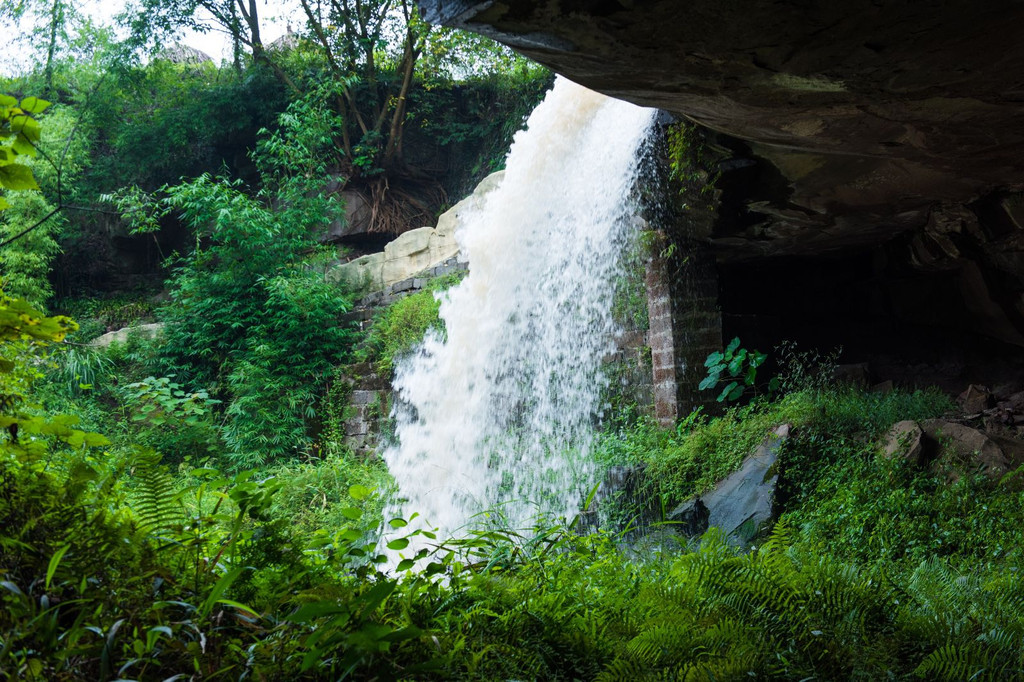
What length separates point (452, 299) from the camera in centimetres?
906

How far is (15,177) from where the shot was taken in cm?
158

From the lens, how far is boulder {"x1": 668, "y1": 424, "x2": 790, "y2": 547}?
183 inches

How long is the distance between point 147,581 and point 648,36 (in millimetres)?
2476

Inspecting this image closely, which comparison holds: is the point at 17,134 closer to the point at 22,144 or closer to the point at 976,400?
the point at 22,144

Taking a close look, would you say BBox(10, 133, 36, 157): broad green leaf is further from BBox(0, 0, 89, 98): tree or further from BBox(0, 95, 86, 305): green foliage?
BBox(0, 0, 89, 98): tree

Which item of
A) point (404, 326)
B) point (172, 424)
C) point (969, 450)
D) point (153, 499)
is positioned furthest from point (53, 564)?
point (172, 424)

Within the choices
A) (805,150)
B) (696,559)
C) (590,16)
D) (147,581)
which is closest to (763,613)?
(696,559)

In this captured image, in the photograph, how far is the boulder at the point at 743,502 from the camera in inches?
183

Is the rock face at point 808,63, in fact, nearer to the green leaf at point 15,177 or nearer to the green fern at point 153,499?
the green leaf at point 15,177

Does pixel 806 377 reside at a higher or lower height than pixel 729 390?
higher

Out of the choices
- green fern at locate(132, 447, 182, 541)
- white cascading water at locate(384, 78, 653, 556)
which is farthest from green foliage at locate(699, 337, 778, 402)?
green fern at locate(132, 447, 182, 541)

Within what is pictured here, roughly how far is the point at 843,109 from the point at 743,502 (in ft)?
8.24

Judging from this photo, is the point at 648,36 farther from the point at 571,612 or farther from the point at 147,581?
the point at 147,581

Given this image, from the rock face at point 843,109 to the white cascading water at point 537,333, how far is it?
4.23 ft
